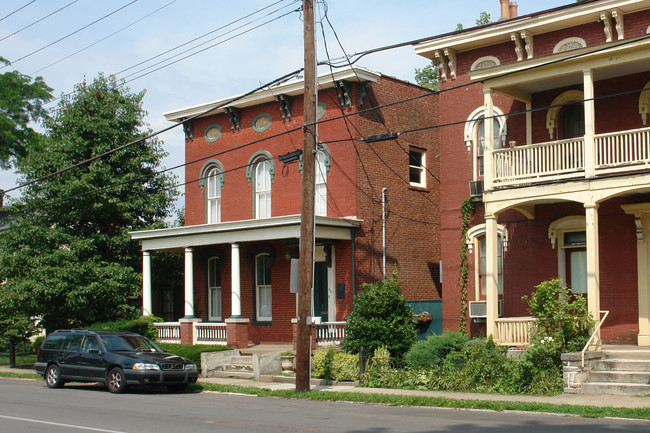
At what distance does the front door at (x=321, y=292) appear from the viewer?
25578 millimetres

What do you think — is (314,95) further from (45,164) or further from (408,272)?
(45,164)

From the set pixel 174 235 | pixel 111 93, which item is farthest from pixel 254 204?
pixel 111 93

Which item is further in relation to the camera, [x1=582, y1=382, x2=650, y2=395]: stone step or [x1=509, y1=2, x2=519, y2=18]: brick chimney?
[x1=509, y1=2, x2=519, y2=18]: brick chimney

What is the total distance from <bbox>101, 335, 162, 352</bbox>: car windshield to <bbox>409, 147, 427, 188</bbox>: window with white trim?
36.3 ft

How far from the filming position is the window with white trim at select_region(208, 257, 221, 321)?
2891cm

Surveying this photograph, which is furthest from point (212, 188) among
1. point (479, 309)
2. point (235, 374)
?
point (479, 309)

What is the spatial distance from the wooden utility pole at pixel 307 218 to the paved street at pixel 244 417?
3.71 ft

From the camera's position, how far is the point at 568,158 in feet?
60.3

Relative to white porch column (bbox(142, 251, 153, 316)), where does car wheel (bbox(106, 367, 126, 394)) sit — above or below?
below

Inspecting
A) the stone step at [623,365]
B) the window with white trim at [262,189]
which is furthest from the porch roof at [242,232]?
the stone step at [623,365]

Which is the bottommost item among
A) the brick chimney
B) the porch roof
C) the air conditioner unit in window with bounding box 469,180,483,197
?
the porch roof

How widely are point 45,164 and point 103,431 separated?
707 inches

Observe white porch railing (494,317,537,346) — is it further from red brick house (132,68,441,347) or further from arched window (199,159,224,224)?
arched window (199,159,224,224)

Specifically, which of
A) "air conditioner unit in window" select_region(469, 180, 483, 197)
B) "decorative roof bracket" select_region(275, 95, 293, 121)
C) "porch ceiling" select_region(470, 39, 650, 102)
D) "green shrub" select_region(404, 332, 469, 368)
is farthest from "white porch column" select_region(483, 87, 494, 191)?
"decorative roof bracket" select_region(275, 95, 293, 121)
